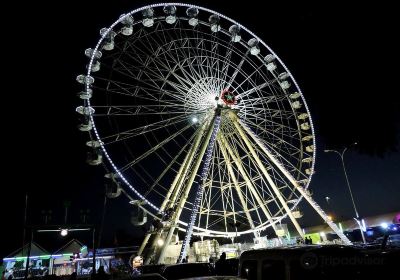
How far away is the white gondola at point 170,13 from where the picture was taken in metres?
20.8

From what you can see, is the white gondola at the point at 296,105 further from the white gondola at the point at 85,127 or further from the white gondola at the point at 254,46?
the white gondola at the point at 85,127

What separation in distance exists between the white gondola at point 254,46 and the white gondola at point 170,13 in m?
5.79

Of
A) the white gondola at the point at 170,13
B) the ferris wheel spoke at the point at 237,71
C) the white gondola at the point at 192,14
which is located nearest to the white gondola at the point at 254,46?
the ferris wheel spoke at the point at 237,71

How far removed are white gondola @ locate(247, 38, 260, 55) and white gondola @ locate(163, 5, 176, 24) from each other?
19.0 ft

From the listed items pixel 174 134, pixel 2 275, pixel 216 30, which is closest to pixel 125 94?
pixel 174 134

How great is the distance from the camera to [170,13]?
20.9 m

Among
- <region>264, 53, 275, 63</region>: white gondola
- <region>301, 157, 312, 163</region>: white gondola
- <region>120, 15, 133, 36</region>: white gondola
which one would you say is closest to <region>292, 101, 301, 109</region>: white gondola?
<region>264, 53, 275, 63</region>: white gondola

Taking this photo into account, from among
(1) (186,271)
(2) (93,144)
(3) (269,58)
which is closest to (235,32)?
(3) (269,58)

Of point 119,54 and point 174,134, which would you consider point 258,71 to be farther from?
point 119,54

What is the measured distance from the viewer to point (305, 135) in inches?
941

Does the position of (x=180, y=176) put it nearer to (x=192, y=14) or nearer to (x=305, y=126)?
(x=305, y=126)

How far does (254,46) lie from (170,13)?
20.8 feet

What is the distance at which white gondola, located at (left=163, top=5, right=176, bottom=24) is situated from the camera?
68.3ft

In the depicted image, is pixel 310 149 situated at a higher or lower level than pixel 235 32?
lower
